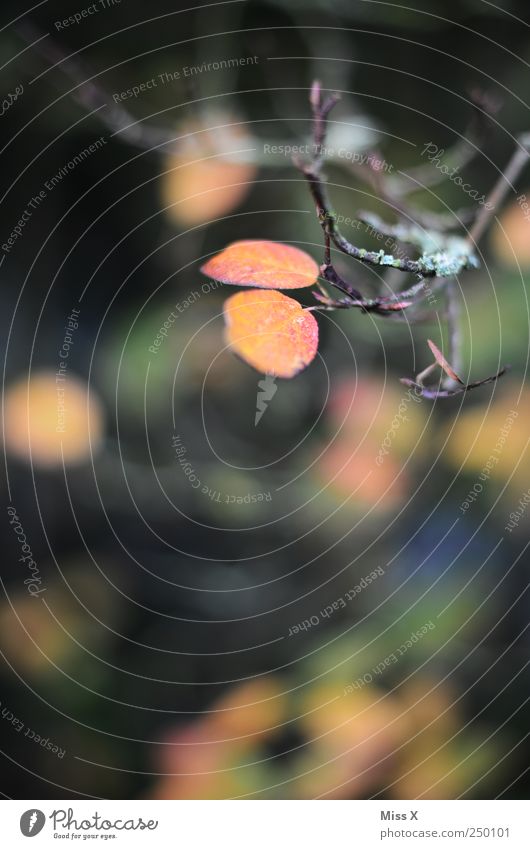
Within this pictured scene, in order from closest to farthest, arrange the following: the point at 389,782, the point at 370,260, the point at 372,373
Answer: the point at 370,260
the point at 389,782
the point at 372,373

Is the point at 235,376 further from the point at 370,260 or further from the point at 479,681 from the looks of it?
the point at 370,260

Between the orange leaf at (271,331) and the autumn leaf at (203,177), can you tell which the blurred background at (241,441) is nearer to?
the autumn leaf at (203,177)

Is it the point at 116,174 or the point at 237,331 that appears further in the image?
the point at 116,174

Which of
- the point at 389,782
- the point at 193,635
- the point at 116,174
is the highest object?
the point at 116,174

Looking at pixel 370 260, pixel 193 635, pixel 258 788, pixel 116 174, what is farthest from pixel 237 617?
pixel 370 260
